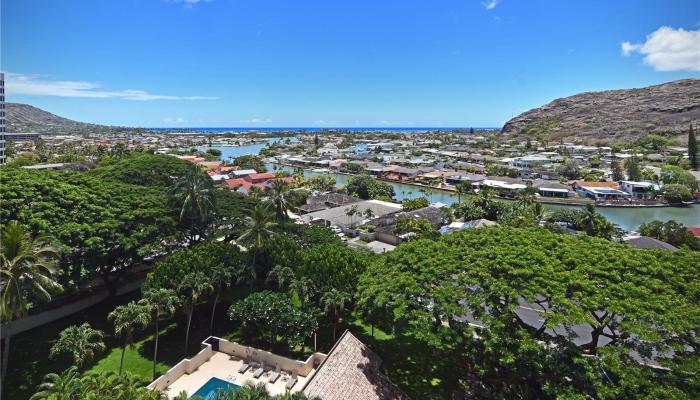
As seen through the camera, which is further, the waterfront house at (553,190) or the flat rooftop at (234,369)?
the waterfront house at (553,190)

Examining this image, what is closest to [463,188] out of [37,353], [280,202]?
[280,202]

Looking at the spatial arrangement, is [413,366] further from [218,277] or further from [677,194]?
[677,194]

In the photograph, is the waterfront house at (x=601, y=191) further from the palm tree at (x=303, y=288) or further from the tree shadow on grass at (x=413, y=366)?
the palm tree at (x=303, y=288)

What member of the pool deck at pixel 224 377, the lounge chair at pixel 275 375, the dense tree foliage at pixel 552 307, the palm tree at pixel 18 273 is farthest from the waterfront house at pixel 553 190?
the palm tree at pixel 18 273

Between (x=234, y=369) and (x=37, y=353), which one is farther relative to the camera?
(x=37, y=353)

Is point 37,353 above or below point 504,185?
below

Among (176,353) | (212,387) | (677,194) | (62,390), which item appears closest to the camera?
(62,390)
